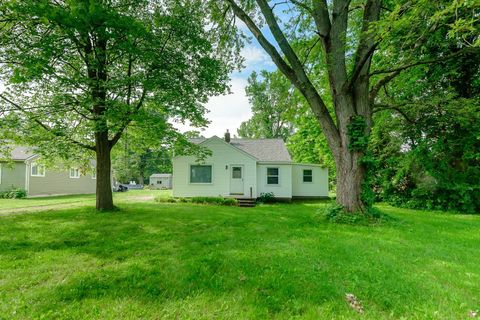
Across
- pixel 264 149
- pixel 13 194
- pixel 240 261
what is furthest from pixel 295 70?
pixel 13 194

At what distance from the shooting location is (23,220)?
7789mm

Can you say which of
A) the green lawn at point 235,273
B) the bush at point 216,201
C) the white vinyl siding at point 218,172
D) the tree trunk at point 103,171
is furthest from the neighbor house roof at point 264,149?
the green lawn at point 235,273

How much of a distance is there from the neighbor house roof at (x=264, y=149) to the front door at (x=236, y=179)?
1603 mm

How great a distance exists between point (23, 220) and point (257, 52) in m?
10.7

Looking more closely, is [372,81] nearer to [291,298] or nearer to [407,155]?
[407,155]

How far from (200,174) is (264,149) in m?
5.03

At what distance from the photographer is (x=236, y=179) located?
15.3 m

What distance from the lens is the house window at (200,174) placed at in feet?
50.2

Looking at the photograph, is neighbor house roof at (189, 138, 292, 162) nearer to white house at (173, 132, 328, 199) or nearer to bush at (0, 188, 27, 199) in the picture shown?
white house at (173, 132, 328, 199)

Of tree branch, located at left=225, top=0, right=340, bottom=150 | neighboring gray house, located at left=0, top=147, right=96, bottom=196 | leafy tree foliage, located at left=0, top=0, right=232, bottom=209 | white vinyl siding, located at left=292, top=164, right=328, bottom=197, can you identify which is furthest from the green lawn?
neighboring gray house, located at left=0, top=147, right=96, bottom=196

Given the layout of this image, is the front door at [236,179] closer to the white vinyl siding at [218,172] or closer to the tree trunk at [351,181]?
the white vinyl siding at [218,172]

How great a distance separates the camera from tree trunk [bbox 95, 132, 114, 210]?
9.37 metres

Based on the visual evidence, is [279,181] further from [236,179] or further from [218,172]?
[218,172]

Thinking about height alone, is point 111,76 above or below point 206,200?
above
